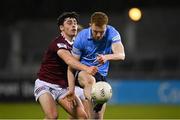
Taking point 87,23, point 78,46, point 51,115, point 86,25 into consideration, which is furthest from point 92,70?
point 87,23

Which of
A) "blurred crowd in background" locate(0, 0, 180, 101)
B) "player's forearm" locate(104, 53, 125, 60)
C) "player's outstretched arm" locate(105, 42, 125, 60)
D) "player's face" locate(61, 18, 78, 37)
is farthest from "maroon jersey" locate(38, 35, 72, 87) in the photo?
"blurred crowd in background" locate(0, 0, 180, 101)

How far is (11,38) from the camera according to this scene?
36.3 meters

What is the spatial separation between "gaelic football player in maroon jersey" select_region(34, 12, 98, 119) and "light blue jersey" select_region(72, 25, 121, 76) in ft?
0.71

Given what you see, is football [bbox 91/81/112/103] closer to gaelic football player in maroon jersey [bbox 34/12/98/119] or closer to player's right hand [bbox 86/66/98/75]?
player's right hand [bbox 86/66/98/75]

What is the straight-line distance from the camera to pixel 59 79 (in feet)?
37.4

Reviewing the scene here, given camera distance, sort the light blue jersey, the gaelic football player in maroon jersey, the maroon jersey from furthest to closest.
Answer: the maroon jersey
the gaelic football player in maroon jersey
the light blue jersey

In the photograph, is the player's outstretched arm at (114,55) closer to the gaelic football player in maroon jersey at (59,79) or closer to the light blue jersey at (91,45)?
the light blue jersey at (91,45)

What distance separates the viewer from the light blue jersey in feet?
35.9

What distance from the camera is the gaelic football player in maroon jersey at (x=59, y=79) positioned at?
1107cm

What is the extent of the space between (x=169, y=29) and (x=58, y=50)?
26.0 m

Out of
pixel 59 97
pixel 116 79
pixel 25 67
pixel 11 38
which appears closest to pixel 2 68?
pixel 25 67

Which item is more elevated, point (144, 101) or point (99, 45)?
point (99, 45)

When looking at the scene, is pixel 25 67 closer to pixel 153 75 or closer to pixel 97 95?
pixel 153 75

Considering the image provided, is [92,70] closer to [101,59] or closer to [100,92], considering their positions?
[101,59]
